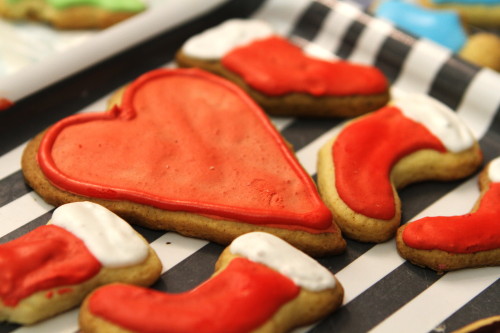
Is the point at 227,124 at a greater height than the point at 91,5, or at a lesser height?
lesser

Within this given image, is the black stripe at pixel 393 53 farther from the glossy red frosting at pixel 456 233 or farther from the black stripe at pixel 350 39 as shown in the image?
the glossy red frosting at pixel 456 233

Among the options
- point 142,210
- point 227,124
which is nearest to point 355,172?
point 227,124

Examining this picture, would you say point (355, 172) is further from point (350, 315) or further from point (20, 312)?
point (20, 312)

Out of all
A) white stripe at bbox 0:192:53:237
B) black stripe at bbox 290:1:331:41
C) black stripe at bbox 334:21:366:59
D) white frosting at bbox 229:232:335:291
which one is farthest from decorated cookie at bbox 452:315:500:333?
black stripe at bbox 290:1:331:41

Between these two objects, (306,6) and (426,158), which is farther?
(306,6)

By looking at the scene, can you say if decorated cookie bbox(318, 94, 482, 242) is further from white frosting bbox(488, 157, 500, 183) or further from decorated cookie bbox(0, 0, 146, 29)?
decorated cookie bbox(0, 0, 146, 29)

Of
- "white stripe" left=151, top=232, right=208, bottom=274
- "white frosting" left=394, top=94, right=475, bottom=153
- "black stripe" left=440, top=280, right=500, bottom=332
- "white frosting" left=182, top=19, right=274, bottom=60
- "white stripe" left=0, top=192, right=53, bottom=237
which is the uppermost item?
"white frosting" left=182, top=19, right=274, bottom=60

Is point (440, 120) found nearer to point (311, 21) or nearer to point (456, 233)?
point (456, 233)

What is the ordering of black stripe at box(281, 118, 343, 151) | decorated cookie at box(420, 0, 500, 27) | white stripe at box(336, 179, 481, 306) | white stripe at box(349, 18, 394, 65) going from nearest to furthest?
white stripe at box(336, 179, 481, 306) < black stripe at box(281, 118, 343, 151) < white stripe at box(349, 18, 394, 65) < decorated cookie at box(420, 0, 500, 27)
